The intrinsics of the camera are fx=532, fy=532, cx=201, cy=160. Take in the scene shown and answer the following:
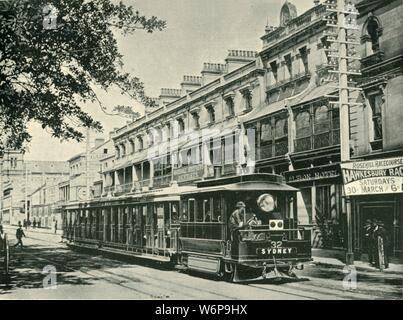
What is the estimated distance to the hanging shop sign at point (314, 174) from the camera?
2194cm

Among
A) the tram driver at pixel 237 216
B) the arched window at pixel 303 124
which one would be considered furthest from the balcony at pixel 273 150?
the tram driver at pixel 237 216

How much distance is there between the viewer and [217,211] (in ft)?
46.1

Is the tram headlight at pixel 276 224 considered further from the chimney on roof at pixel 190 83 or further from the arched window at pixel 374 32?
the chimney on roof at pixel 190 83

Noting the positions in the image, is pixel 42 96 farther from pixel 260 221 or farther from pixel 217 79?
pixel 217 79

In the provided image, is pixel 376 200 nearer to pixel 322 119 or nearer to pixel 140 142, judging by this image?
pixel 322 119

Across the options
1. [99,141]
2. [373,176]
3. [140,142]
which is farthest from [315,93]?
[99,141]

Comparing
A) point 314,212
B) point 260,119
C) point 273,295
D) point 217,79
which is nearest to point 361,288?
point 273,295

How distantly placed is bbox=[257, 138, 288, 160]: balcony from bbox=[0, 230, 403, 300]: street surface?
30.1 ft

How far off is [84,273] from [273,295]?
6.92m

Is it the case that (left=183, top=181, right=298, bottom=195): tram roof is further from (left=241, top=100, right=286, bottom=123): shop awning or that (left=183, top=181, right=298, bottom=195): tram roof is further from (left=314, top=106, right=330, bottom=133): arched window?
(left=241, top=100, right=286, bottom=123): shop awning

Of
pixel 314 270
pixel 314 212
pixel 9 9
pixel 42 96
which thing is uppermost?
pixel 9 9

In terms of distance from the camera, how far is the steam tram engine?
13016mm

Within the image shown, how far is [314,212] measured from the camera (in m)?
23.5

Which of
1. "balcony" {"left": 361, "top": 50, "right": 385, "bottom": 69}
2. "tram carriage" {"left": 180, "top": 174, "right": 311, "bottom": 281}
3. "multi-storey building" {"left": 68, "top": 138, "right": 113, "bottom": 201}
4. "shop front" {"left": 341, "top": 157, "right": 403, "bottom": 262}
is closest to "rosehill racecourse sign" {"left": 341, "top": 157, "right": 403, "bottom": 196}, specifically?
"shop front" {"left": 341, "top": 157, "right": 403, "bottom": 262}
